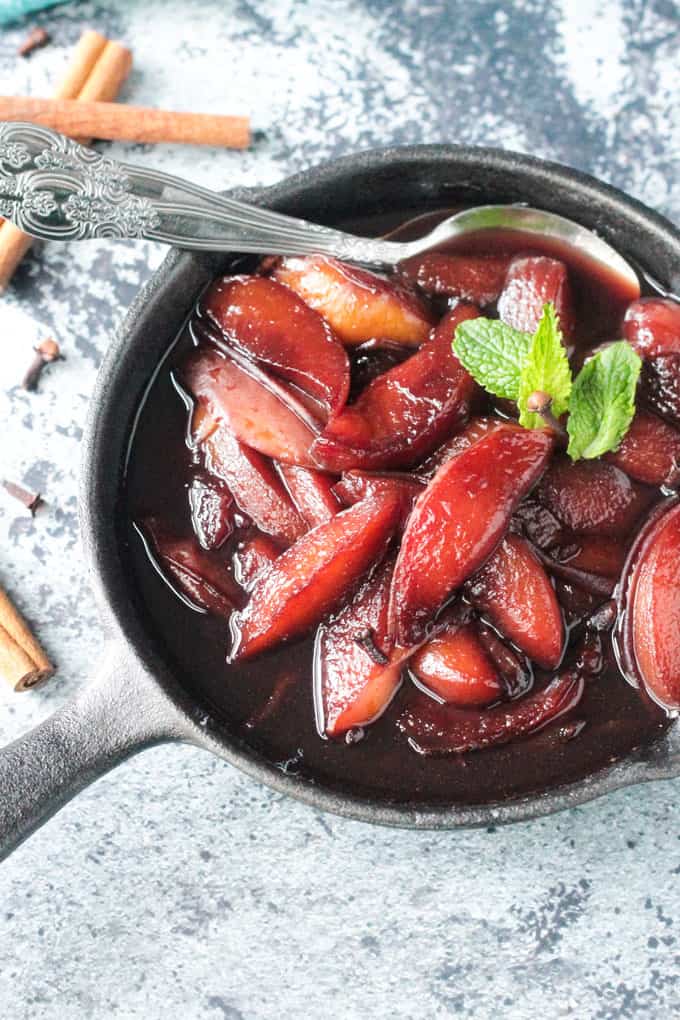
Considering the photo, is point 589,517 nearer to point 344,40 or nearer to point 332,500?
point 332,500

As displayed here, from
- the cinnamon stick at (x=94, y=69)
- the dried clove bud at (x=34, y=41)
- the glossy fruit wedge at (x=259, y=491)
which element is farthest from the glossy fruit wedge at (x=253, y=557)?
the dried clove bud at (x=34, y=41)

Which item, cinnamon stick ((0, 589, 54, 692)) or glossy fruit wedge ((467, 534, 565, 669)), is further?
cinnamon stick ((0, 589, 54, 692))

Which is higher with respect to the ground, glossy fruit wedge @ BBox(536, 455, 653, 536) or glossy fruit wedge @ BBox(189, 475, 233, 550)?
glossy fruit wedge @ BBox(189, 475, 233, 550)

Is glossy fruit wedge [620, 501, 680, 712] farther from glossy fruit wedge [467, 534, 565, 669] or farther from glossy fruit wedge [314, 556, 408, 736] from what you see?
glossy fruit wedge [314, 556, 408, 736]

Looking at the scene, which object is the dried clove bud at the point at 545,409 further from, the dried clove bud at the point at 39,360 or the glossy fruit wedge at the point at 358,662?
the dried clove bud at the point at 39,360

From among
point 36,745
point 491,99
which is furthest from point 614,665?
point 491,99

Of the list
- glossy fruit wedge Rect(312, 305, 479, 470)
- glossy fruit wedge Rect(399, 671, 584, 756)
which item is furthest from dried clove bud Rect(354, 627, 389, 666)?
glossy fruit wedge Rect(312, 305, 479, 470)
